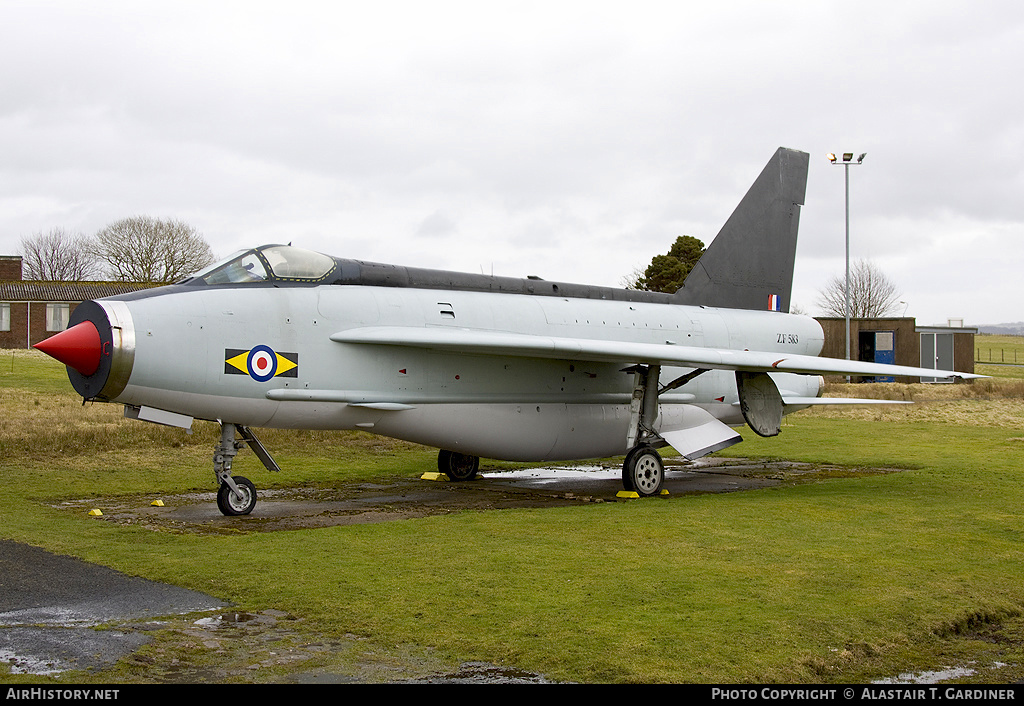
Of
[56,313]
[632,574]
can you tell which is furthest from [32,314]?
[632,574]

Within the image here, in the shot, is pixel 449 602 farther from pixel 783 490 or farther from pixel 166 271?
pixel 166 271

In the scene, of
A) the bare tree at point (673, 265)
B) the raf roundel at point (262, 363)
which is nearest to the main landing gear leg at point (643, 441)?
the raf roundel at point (262, 363)

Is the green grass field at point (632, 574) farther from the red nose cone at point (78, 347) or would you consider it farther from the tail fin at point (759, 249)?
the tail fin at point (759, 249)

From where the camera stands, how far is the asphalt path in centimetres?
517

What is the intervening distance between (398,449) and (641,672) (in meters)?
13.5

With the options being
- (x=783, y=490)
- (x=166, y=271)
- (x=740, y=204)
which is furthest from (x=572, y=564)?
(x=166, y=271)

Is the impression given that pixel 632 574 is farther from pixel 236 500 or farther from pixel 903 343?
pixel 903 343

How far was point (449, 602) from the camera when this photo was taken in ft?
21.0

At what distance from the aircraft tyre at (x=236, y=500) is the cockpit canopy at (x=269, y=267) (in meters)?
2.26

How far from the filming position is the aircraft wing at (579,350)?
439 inches

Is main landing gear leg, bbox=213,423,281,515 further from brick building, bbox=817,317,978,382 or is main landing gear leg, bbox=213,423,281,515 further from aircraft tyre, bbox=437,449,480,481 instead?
brick building, bbox=817,317,978,382

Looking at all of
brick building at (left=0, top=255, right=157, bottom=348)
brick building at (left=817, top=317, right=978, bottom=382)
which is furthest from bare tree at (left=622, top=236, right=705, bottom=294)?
brick building at (left=0, top=255, right=157, bottom=348)

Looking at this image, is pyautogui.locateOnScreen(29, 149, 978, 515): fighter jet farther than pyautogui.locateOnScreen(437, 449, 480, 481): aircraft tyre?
No

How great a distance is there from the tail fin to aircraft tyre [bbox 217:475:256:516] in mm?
7898
